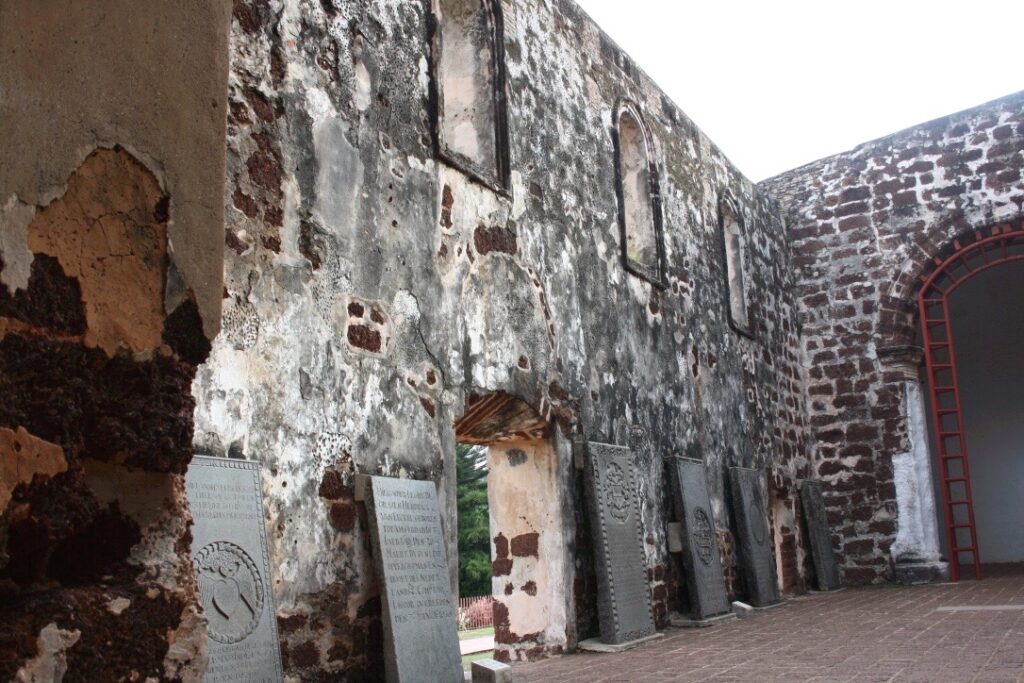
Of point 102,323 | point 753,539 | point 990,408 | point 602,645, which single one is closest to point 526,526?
point 602,645

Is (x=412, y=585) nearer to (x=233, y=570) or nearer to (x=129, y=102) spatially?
(x=233, y=570)

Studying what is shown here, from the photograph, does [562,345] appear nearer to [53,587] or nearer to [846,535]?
[53,587]

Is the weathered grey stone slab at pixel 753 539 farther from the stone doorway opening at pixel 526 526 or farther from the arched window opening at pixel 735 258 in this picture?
the stone doorway opening at pixel 526 526

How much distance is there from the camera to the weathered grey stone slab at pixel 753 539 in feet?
31.0

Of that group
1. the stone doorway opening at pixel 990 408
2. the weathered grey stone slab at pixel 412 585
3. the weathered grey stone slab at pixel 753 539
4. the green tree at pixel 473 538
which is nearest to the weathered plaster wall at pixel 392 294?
the weathered grey stone slab at pixel 412 585

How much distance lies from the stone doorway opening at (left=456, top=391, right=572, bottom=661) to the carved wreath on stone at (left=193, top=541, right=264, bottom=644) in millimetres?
2473

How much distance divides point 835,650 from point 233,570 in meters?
3.69

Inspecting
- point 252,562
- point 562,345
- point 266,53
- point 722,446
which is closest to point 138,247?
point 252,562

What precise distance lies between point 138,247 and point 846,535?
11.5 meters

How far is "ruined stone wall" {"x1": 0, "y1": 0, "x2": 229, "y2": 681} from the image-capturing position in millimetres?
1510

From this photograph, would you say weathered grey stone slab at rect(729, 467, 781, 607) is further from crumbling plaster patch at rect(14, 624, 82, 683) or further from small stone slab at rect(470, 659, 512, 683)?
crumbling plaster patch at rect(14, 624, 82, 683)

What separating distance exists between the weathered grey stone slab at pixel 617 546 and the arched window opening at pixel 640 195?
2179 millimetres

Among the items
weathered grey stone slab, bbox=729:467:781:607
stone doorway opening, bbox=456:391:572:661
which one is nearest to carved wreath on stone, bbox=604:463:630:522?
stone doorway opening, bbox=456:391:572:661

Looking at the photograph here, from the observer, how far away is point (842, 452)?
1217 cm
